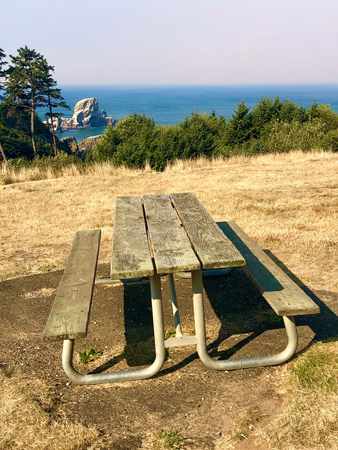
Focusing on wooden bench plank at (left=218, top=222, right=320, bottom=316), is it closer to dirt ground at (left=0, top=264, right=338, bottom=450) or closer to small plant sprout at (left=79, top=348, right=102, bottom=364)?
dirt ground at (left=0, top=264, right=338, bottom=450)

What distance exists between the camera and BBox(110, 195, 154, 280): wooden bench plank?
2392 mm

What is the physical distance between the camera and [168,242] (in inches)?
111

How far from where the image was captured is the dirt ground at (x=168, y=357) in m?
2.28

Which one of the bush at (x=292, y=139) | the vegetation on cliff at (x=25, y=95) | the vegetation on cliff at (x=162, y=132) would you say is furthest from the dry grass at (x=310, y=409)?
the vegetation on cliff at (x=25, y=95)

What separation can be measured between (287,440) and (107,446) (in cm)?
95

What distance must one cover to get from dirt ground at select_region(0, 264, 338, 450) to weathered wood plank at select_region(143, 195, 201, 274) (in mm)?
853

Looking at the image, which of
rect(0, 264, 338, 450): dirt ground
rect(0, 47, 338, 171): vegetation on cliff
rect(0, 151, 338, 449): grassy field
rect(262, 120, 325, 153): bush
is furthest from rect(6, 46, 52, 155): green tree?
rect(0, 264, 338, 450): dirt ground

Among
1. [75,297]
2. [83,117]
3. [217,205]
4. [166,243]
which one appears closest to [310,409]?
[166,243]

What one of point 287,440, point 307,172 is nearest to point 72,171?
point 307,172

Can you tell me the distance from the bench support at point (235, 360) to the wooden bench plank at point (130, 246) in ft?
1.29

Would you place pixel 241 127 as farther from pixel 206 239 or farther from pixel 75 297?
pixel 75 297

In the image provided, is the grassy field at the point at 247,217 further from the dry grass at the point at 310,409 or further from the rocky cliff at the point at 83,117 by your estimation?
the rocky cliff at the point at 83,117

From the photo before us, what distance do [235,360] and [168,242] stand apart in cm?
94

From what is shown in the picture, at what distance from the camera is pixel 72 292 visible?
9.50 ft
